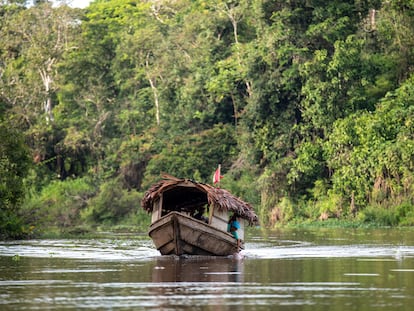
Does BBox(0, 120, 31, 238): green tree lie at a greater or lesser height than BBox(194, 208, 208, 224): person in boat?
greater

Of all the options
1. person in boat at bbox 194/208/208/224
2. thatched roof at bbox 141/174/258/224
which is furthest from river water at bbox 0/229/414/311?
person in boat at bbox 194/208/208/224

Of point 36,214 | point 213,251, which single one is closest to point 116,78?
point 36,214

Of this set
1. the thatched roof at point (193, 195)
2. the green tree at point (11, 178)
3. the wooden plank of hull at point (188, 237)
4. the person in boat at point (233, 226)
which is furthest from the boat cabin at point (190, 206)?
the green tree at point (11, 178)

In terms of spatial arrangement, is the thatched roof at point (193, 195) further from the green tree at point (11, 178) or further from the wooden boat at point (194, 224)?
the green tree at point (11, 178)

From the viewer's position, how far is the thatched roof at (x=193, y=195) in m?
28.9

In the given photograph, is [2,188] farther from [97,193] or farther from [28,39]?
[28,39]

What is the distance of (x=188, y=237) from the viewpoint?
27969 mm

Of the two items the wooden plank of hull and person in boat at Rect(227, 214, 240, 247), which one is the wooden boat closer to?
the wooden plank of hull

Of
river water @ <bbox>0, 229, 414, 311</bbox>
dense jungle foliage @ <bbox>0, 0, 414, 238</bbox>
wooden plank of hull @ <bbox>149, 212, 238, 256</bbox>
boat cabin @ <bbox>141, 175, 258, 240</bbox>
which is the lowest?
river water @ <bbox>0, 229, 414, 311</bbox>

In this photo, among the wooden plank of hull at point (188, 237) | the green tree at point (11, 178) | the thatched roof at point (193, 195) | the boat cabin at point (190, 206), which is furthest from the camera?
the green tree at point (11, 178)

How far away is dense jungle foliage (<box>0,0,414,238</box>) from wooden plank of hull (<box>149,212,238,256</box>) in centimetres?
1011

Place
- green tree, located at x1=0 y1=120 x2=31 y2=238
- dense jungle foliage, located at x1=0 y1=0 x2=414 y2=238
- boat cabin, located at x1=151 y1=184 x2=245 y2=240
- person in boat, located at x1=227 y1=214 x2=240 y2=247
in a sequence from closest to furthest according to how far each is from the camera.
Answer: boat cabin, located at x1=151 y1=184 x2=245 y2=240
person in boat, located at x1=227 y1=214 x2=240 y2=247
green tree, located at x1=0 y1=120 x2=31 y2=238
dense jungle foliage, located at x1=0 y1=0 x2=414 y2=238

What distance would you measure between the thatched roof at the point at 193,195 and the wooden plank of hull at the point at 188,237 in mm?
889

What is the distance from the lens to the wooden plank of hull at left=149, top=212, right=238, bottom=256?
27.8 m
